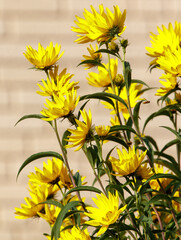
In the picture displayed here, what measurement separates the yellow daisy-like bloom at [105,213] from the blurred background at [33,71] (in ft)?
3.81

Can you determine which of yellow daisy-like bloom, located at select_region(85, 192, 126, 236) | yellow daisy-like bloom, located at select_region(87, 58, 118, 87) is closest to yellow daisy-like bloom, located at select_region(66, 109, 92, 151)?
yellow daisy-like bloom, located at select_region(85, 192, 126, 236)

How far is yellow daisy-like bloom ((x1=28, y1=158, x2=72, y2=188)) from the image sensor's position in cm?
101

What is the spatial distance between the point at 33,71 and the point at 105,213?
1.26 metres

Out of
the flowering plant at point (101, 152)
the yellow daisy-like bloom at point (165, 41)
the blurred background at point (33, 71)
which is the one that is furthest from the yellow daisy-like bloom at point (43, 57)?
the blurred background at point (33, 71)

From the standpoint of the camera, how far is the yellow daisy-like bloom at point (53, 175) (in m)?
1.01

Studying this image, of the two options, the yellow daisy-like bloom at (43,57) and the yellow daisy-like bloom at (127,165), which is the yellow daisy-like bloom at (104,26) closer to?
the yellow daisy-like bloom at (43,57)

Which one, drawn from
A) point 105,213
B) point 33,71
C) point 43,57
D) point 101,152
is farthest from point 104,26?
point 33,71

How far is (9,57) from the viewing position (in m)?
2.05

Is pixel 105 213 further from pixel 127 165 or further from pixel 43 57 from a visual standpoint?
pixel 43 57

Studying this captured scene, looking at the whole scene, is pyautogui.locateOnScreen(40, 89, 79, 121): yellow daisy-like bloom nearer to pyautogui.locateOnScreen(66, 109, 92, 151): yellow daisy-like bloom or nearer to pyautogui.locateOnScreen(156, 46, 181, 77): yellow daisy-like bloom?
pyautogui.locateOnScreen(66, 109, 92, 151): yellow daisy-like bloom

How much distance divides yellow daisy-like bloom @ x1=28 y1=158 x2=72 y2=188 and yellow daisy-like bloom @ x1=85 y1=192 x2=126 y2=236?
17 centimetres

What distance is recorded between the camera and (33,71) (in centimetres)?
203

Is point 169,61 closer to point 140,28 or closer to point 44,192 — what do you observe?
point 44,192

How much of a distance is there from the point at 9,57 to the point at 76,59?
276mm
